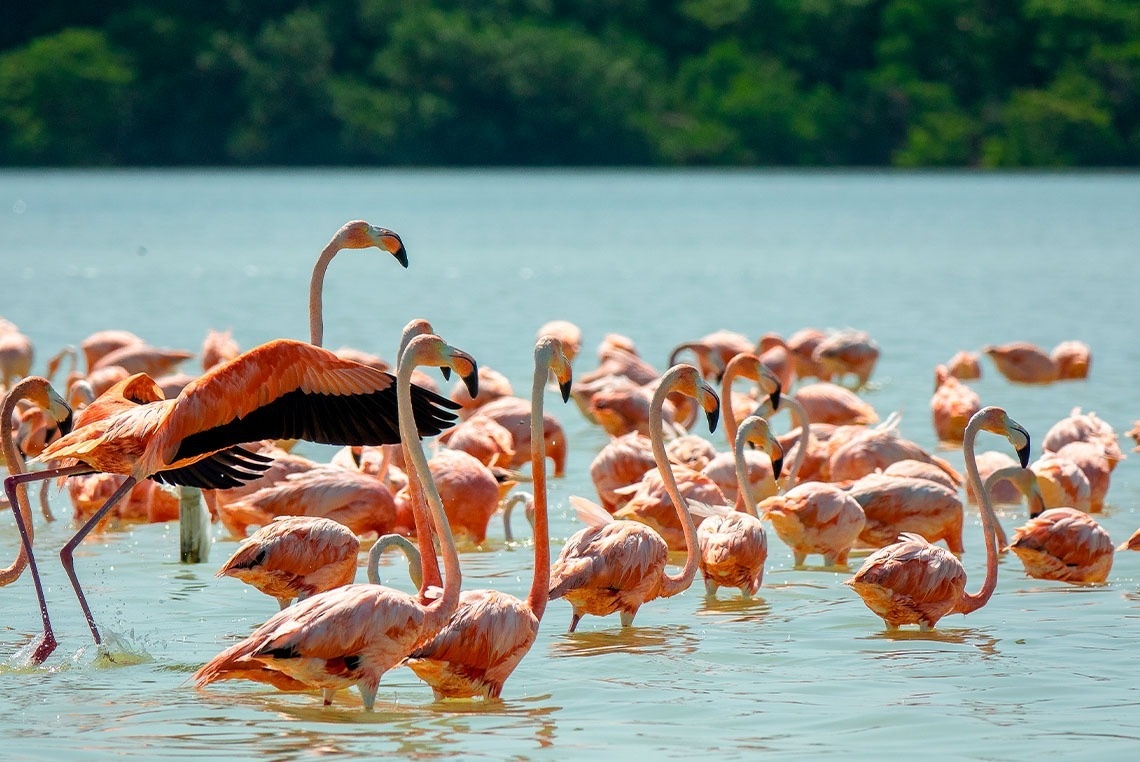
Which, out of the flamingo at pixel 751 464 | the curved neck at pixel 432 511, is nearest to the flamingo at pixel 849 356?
the flamingo at pixel 751 464

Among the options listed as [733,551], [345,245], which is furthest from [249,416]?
[733,551]

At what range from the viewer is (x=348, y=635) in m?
5.11

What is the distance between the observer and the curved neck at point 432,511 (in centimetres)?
529

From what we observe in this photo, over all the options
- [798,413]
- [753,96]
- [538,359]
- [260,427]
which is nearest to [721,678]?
[538,359]

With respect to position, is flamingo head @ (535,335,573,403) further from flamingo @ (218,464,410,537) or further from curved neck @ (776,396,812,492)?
curved neck @ (776,396,812,492)

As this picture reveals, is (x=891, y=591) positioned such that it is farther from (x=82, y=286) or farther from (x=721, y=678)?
(x=82, y=286)

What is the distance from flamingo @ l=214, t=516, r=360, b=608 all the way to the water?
0.91 feet

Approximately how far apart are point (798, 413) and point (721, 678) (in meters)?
3.10

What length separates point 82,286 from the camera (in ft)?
85.7

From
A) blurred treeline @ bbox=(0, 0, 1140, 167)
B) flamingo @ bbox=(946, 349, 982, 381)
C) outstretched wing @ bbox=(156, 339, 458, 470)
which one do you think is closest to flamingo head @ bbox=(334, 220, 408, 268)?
outstretched wing @ bbox=(156, 339, 458, 470)

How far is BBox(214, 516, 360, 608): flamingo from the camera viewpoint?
629 centimetres

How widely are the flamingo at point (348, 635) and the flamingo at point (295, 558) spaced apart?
955 mm

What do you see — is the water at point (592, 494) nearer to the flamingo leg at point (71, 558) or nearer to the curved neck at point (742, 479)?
the flamingo leg at point (71, 558)

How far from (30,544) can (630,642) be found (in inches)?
80.7
